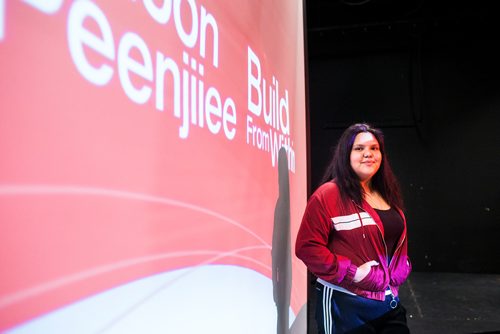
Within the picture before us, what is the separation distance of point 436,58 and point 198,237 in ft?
17.4

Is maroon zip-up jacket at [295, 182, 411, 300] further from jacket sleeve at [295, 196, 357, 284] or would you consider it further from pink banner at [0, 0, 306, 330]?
pink banner at [0, 0, 306, 330]

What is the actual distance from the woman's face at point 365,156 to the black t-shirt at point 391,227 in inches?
5.7

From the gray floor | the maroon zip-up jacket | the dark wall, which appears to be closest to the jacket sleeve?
the maroon zip-up jacket

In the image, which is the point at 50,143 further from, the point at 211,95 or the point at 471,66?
the point at 471,66

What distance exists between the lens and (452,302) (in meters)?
3.75

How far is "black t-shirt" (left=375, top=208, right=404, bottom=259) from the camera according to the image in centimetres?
140

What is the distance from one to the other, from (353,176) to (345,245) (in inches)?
10.2

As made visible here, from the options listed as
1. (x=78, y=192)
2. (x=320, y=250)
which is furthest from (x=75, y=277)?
(x=320, y=250)

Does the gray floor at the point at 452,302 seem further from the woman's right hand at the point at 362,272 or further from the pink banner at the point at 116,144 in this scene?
the pink banner at the point at 116,144

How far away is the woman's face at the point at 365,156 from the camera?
1450 mm

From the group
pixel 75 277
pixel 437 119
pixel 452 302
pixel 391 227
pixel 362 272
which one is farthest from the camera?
pixel 437 119

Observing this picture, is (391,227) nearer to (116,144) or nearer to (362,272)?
(362,272)

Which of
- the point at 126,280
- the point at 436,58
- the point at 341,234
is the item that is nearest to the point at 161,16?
the point at 126,280

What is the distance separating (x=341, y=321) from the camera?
53.3 inches
